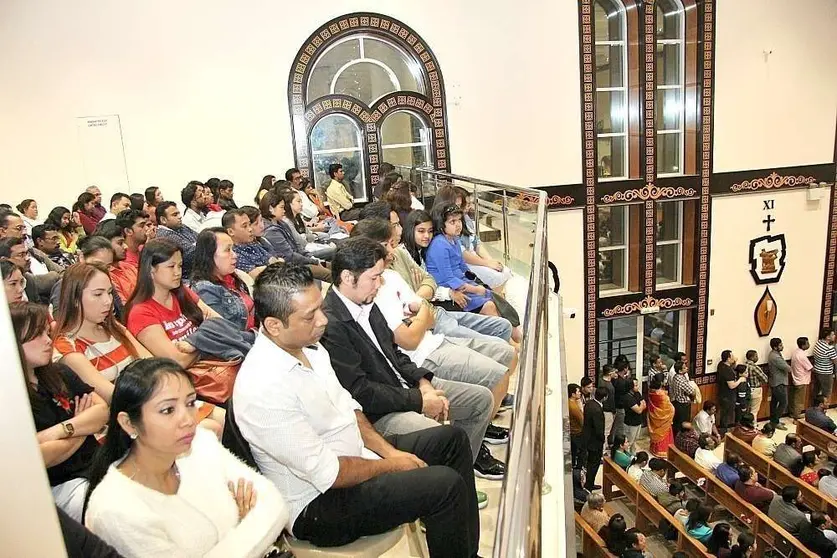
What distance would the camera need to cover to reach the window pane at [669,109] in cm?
999

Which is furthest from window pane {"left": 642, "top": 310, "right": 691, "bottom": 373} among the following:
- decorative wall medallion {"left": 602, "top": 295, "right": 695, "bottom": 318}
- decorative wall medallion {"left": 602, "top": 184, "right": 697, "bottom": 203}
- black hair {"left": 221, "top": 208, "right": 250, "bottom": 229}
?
black hair {"left": 221, "top": 208, "right": 250, "bottom": 229}

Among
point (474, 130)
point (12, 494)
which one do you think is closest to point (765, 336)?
point (474, 130)

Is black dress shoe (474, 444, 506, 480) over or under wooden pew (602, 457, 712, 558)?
over

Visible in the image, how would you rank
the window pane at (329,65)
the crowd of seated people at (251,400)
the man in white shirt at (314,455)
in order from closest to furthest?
the crowd of seated people at (251,400) < the man in white shirt at (314,455) < the window pane at (329,65)

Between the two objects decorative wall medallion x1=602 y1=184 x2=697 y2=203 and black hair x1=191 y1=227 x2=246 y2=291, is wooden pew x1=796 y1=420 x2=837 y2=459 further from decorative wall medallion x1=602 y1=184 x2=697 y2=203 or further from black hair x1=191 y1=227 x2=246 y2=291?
black hair x1=191 y1=227 x2=246 y2=291

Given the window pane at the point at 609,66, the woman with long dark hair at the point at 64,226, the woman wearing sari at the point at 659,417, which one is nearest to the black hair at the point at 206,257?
the woman with long dark hair at the point at 64,226

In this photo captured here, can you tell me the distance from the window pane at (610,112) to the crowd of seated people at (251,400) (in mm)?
7565

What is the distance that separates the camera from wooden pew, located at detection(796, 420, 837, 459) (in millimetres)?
7375

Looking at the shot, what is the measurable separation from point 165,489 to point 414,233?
7.90 feet

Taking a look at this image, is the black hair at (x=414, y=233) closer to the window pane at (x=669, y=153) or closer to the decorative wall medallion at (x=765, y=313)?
the window pane at (x=669, y=153)

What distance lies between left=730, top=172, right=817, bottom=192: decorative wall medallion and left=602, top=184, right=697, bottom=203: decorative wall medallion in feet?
2.77

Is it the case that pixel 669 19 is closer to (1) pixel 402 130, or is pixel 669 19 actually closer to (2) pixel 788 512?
(1) pixel 402 130

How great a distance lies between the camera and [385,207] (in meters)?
4.14

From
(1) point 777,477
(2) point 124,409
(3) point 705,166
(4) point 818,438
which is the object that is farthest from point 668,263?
(2) point 124,409
